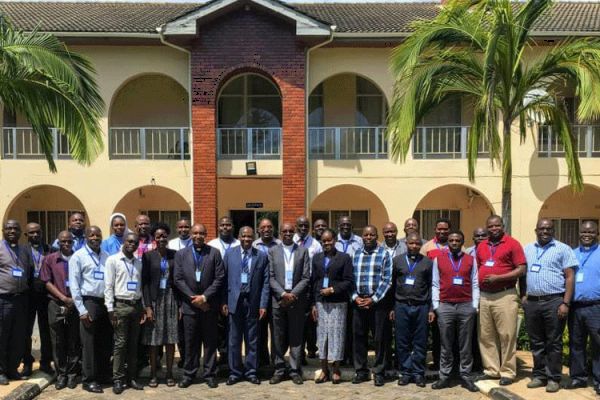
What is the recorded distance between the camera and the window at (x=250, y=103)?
648 inches

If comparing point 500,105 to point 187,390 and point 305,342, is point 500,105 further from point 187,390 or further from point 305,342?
point 187,390

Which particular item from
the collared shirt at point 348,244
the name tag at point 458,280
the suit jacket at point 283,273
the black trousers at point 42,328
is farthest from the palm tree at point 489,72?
the black trousers at point 42,328

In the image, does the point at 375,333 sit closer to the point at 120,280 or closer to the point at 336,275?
the point at 336,275

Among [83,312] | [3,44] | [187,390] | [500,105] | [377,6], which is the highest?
[377,6]

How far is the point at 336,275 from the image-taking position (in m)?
7.30

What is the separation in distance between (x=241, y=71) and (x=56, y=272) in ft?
28.4

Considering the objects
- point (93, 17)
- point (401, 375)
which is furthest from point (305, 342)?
point (93, 17)

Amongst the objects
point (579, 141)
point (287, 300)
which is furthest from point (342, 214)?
point (287, 300)

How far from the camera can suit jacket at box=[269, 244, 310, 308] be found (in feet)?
24.3

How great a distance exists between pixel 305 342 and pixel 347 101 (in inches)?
369

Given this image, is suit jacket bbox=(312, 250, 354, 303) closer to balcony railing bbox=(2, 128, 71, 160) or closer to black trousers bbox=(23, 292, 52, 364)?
black trousers bbox=(23, 292, 52, 364)

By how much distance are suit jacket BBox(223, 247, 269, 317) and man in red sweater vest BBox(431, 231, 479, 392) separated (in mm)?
2122

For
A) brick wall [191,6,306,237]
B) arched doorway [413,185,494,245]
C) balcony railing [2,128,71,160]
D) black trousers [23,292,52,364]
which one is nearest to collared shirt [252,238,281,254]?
black trousers [23,292,52,364]

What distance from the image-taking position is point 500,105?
9.81 m
